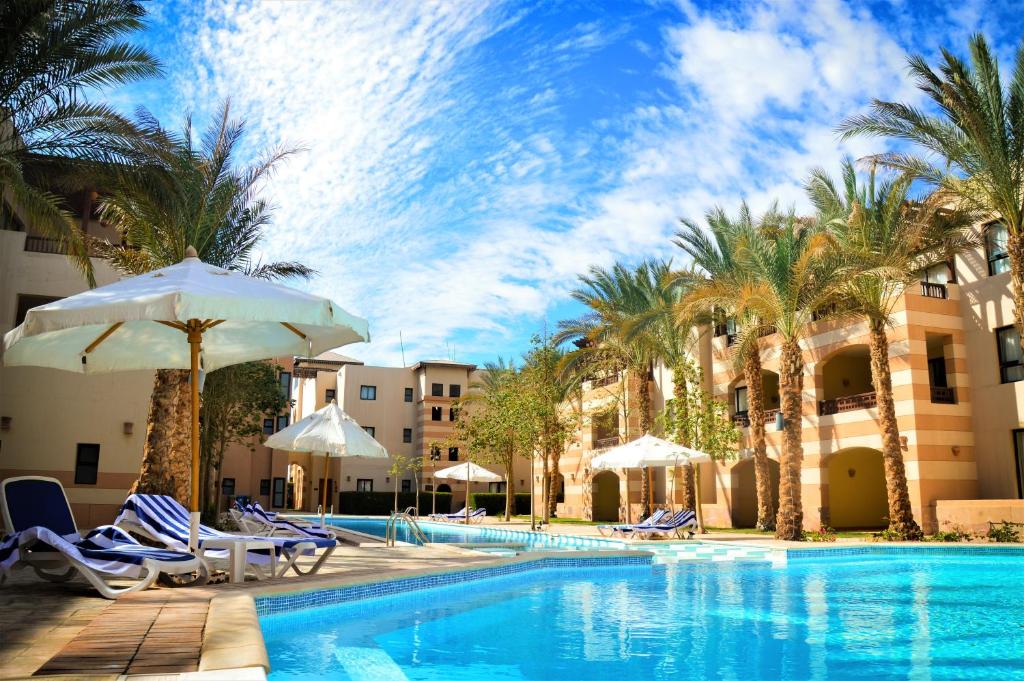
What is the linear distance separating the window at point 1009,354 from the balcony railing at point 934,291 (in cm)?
191

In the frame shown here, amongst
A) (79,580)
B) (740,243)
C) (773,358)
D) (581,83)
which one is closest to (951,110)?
(740,243)

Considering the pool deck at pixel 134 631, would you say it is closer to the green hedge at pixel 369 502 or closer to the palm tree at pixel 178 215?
the palm tree at pixel 178 215

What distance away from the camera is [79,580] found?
27.9 feet

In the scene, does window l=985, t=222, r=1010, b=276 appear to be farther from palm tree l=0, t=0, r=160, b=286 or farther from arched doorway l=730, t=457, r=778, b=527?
palm tree l=0, t=0, r=160, b=286

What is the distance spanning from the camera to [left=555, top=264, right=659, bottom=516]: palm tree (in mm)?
27875

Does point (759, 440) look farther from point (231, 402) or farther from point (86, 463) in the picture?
point (86, 463)

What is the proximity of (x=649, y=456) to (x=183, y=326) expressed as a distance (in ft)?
48.6

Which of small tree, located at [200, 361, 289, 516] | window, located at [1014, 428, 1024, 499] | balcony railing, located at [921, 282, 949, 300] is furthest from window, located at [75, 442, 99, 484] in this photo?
window, located at [1014, 428, 1024, 499]

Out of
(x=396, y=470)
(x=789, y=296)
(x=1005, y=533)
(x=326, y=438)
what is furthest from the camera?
(x=396, y=470)

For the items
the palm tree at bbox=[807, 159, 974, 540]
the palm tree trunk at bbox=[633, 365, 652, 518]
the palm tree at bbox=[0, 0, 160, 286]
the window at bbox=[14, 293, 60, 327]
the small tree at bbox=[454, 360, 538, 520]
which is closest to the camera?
the palm tree at bbox=[0, 0, 160, 286]

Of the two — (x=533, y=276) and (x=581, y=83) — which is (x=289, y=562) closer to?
(x=581, y=83)

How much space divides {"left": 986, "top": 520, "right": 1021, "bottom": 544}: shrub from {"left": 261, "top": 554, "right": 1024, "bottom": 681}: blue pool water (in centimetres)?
684

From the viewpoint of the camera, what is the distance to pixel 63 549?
23.0ft

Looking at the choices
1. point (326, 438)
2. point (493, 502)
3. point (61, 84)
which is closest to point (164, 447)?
point (326, 438)
